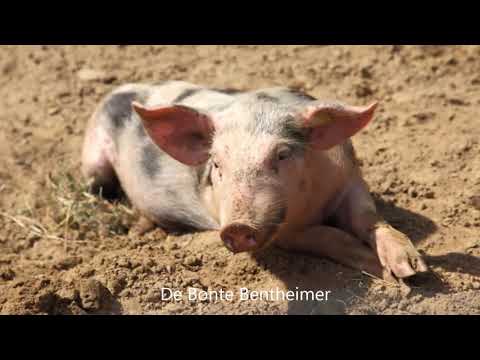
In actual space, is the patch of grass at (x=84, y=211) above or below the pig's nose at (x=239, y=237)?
below

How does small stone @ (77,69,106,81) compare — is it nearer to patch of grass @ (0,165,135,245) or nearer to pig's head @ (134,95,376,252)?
patch of grass @ (0,165,135,245)

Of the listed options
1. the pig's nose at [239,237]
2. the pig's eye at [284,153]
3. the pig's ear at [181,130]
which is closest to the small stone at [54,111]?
the pig's ear at [181,130]

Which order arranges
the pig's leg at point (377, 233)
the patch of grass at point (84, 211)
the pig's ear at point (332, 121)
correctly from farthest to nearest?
the patch of grass at point (84, 211)
the pig's ear at point (332, 121)
the pig's leg at point (377, 233)

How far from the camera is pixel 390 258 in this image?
185 inches

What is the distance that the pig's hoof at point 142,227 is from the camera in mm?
6234

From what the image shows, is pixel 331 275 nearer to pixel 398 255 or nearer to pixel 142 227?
pixel 398 255

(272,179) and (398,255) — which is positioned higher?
(272,179)

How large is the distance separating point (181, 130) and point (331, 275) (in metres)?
1.31

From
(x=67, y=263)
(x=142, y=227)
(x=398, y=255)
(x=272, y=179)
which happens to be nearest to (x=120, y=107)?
(x=142, y=227)

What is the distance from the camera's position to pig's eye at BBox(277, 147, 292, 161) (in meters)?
4.80

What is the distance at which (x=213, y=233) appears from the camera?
18.4ft

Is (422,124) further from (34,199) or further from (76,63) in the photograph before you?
(76,63)

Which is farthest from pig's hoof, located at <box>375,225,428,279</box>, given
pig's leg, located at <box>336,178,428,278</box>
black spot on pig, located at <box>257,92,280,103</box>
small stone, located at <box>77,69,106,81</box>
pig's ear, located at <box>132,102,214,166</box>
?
small stone, located at <box>77,69,106,81</box>

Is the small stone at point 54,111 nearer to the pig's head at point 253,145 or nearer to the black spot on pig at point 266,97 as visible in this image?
the pig's head at point 253,145
